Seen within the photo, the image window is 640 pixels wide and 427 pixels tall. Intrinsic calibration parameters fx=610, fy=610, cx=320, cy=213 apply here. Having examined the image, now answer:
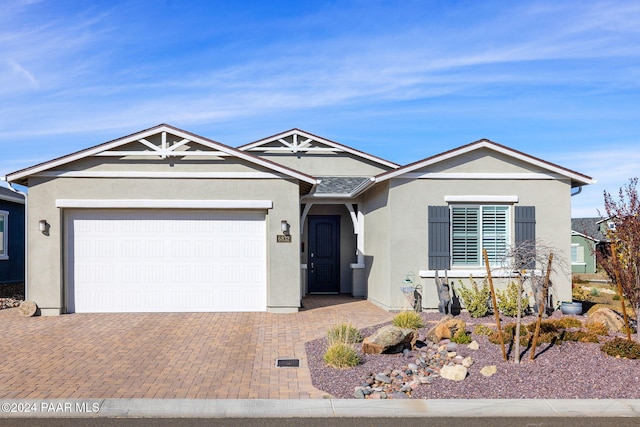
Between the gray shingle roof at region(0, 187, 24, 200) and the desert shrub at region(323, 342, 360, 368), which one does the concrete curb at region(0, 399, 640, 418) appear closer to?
the desert shrub at region(323, 342, 360, 368)

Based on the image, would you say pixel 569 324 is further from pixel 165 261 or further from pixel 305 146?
pixel 305 146

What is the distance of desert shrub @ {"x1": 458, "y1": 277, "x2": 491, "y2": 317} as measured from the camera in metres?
13.0

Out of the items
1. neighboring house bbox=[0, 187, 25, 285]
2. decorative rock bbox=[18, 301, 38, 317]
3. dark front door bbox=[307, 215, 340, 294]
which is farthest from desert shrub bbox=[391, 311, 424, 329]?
neighboring house bbox=[0, 187, 25, 285]

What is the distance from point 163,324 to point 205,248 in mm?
2236

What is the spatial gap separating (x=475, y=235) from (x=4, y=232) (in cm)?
1537

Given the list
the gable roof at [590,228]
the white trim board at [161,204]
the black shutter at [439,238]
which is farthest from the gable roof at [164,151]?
the gable roof at [590,228]

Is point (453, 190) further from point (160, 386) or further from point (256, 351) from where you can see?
point (160, 386)

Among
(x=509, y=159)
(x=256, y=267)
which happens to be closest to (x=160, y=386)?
(x=256, y=267)

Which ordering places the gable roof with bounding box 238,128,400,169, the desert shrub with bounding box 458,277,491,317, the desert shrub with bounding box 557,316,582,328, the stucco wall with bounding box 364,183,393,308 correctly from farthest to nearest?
the gable roof with bounding box 238,128,400,169, the stucco wall with bounding box 364,183,393,308, the desert shrub with bounding box 458,277,491,317, the desert shrub with bounding box 557,316,582,328

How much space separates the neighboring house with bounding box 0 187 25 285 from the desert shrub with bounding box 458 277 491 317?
14942 mm

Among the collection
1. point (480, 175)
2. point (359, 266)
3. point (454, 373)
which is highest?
point (480, 175)

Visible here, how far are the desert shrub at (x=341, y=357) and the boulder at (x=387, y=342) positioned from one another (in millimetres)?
594

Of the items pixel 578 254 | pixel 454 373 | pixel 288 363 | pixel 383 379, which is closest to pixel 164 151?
pixel 288 363

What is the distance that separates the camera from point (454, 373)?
26.2 ft
